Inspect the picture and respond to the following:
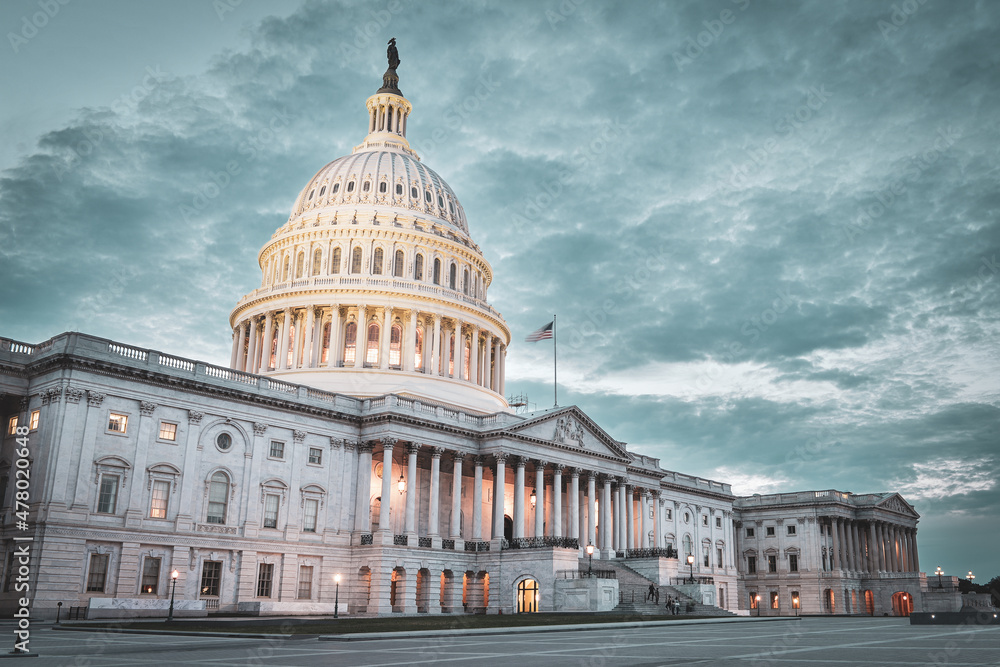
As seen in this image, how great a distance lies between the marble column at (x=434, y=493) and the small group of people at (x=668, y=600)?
1573 cm

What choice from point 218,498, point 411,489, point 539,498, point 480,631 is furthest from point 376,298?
point 480,631

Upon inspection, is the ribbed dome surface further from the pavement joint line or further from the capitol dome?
the pavement joint line

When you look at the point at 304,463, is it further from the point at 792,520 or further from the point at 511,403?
the point at 792,520

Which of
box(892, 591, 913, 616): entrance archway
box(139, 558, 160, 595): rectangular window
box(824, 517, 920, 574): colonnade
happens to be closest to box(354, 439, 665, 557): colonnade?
box(139, 558, 160, 595): rectangular window

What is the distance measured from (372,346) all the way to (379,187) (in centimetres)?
1798

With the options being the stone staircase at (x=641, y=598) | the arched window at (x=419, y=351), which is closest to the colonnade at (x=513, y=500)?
the stone staircase at (x=641, y=598)

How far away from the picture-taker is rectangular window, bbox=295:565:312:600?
191 ft

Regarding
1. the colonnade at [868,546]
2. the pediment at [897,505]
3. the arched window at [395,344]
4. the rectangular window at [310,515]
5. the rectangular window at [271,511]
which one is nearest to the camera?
the rectangular window at [271,511]

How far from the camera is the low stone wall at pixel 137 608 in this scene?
44.1m

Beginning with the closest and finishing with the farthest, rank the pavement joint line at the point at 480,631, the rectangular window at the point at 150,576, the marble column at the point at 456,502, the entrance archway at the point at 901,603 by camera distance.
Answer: the pavement joint line at the point at 480,631
the rectangular window at the point at 150,576
the marble column at the point at 456,502
the entrance archway at the point at 901,603

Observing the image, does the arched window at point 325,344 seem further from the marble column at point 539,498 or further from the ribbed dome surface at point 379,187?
the marble column at point 539,498

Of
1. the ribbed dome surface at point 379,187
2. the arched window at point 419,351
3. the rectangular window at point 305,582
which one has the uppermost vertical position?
the ribbed dome surface at point 379,187

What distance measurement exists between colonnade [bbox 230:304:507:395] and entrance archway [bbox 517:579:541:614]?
2455cm

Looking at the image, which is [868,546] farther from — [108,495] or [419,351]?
[108,495]
